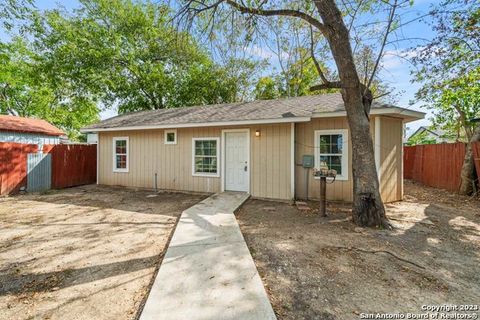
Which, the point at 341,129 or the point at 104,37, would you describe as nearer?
the point at 341,129

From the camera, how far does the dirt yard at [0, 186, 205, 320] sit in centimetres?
240

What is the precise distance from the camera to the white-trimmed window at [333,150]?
22.4ft

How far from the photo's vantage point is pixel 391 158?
7102 millimetres

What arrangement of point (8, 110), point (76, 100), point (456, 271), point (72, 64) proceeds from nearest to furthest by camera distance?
point (456, 271)
point (72, 64)
point (76, 100)
point (8, 110)

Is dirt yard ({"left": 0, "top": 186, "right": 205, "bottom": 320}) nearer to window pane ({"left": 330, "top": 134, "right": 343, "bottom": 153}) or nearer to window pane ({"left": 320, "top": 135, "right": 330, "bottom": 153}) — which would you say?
window pane ({"left": 320, "top": 135, "right": 330, "bottom": 153})

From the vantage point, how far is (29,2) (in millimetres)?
5977

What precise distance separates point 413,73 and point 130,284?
476 inches

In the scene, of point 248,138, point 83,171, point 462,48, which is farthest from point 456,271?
point 83,171

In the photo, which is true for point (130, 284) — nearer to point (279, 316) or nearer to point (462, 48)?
point (279, 316)

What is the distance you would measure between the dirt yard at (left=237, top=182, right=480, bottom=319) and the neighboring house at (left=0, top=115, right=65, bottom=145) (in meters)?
15.4

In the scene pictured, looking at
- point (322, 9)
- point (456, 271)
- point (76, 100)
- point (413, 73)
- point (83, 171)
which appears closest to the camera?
point (456, 271)

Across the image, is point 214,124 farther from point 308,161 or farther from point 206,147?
point 308,161

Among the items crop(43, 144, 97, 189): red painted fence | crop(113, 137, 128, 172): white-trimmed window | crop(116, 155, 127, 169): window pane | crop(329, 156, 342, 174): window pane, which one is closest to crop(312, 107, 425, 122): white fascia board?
crop(329, 156, 342, 174): window pane

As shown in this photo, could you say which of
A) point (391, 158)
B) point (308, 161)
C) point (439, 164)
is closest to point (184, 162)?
point (308, 161)
